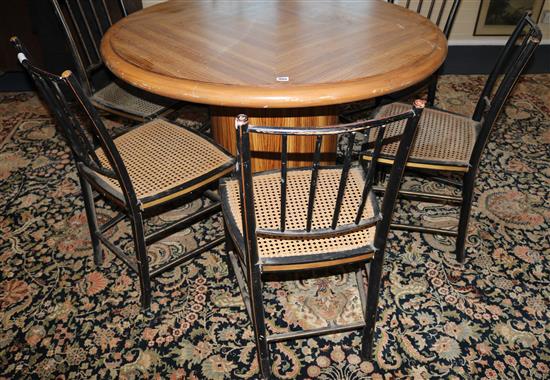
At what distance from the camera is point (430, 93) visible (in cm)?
233

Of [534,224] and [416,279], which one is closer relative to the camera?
[416,279]

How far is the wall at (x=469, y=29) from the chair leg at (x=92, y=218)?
7.73ft

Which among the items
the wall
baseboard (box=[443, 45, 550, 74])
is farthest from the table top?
the wall

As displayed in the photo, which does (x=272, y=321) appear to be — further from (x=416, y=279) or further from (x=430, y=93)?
(x=430, y=93)

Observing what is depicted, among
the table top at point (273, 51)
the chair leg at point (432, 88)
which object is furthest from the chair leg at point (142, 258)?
the chair leg at point (432, 88)

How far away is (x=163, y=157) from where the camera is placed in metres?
1.70

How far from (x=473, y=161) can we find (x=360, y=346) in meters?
0.81

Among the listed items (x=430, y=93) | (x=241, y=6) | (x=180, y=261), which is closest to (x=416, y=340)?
(x=180, y=261)

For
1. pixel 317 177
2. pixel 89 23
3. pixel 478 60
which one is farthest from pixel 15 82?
pixel 478 60

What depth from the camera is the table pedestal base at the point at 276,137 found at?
1.75m

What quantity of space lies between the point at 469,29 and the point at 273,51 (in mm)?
2841

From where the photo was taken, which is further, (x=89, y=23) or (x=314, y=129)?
(x=89, y=23)

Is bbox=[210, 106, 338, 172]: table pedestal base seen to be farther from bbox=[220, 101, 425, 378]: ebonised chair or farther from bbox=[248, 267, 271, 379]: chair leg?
bbox=[248, 267, 271, 379]: chair leg

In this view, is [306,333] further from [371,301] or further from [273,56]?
[273,56]
